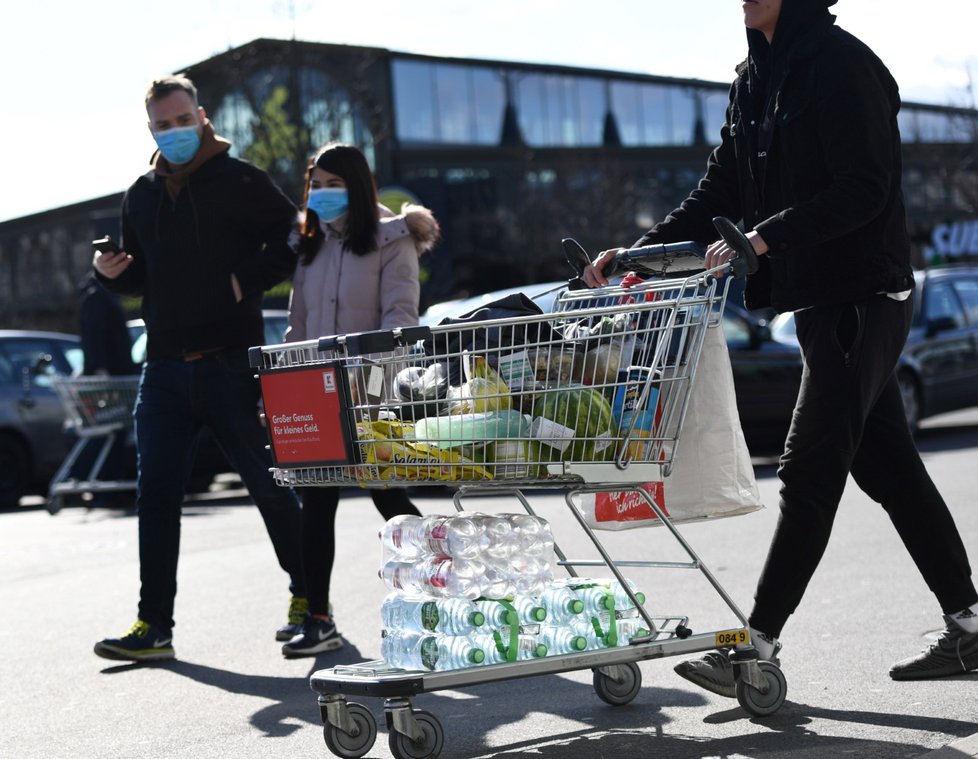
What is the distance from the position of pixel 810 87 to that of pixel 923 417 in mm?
11252

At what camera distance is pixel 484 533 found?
4.34 m

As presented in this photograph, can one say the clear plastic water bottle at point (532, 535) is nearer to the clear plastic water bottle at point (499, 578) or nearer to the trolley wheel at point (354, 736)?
the clear plastic water bottle at point (499, 578)

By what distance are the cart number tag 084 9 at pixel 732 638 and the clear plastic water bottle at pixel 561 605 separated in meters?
0.41

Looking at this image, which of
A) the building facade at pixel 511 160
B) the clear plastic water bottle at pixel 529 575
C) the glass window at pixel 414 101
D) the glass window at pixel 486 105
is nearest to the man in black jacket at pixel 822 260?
the clear plastic water bottle at pixel 529 575

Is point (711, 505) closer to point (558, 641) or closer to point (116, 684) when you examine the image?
point (558, 641)

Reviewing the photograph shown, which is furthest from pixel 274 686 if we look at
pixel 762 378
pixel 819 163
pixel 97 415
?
pixel 762 378

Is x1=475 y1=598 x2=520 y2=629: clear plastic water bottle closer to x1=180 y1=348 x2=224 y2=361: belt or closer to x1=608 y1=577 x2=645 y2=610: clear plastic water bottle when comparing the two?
x1=608 y1=577 x2=645 y2=610: clear plastic water bottle

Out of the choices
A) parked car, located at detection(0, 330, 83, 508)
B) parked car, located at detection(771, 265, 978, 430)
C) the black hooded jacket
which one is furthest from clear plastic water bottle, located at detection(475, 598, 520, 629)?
parked car, located at detection(0, 330, 83, 508)

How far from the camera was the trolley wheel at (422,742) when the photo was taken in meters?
4.05

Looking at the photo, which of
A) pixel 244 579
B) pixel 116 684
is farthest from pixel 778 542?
pixel 244 579

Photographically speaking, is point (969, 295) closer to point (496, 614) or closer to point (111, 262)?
point (111, 262)

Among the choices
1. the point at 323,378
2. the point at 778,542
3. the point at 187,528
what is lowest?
the point at 187,528

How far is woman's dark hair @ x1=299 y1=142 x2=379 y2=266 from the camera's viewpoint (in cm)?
597

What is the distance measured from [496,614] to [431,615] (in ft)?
0.62
